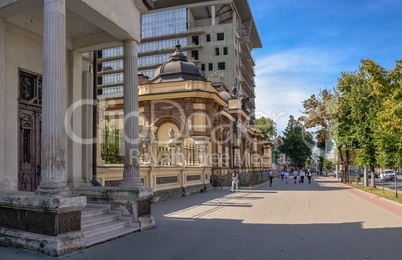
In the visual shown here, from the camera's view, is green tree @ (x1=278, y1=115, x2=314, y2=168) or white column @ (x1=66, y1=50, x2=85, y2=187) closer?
white column @ (x1=66, y1=50, x2=85, y2=187)

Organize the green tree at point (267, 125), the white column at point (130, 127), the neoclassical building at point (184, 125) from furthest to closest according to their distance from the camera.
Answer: the green tree at point (267, 125)
the neoclassical building at point (184, 125)
the white column at point (130, 127)

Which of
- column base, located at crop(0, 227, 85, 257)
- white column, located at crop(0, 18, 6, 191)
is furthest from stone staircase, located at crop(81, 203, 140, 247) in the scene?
white column, located at crop(0, 18, 6, 191)

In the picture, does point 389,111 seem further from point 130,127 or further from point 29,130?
point 29,130

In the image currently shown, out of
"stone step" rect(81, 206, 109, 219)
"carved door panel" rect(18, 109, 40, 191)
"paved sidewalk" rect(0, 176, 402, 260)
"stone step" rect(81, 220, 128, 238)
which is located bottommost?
"paved sidewalk" rect(0, 176, 402, 260)

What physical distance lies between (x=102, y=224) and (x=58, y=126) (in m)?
2.89

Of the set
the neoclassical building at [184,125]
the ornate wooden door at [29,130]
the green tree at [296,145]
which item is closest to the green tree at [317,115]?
the neoclassical building at [184,125]

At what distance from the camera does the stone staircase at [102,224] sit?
801 centimetres

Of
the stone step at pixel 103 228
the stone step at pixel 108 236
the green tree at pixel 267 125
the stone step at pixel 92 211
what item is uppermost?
the green tree at pixel 267 125

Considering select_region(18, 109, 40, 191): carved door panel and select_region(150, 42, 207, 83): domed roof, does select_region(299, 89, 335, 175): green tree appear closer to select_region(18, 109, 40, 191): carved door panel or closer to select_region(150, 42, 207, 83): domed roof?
select_region(150, 42, 207, 83): domed roof

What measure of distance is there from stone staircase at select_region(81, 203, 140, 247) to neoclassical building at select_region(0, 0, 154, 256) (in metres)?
0.02

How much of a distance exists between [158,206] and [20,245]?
8.54 m

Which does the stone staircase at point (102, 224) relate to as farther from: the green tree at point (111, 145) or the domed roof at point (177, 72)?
the domed roof at point (177, 72)

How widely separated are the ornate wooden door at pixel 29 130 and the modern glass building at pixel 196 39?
178 feet

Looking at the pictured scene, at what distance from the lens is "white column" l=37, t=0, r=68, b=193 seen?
703cm
